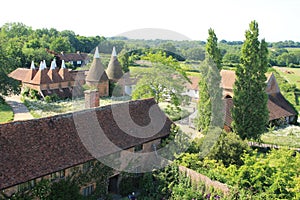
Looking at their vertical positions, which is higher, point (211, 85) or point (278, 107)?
point (211, 85)

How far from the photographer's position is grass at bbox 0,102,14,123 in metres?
35.0

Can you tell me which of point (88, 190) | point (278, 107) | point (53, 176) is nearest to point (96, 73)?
point (278, 107)

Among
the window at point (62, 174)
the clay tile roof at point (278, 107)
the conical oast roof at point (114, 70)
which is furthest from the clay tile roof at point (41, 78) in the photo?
the window at point (62, 174)

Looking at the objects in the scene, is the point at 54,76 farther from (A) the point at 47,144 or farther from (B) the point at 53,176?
(B) the point at 53,176

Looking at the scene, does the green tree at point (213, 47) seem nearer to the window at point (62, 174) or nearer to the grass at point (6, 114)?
the window at point (62, 174)

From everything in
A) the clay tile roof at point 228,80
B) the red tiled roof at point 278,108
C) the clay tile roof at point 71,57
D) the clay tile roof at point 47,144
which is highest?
the clay tile roof at point 71,57

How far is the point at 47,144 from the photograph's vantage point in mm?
16234

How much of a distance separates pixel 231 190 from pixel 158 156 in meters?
5.85

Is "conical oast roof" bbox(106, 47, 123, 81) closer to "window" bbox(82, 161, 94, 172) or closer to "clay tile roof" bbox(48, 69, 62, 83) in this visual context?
"clay tile roof" bbox(48, 69, 62, 83)

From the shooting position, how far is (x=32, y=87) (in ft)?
161

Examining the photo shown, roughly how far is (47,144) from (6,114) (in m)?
24.7

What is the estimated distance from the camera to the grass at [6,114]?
35.0 metres

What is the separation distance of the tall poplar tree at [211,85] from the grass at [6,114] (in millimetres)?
21119

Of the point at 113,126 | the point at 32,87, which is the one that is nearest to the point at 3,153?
the point at 113,126
